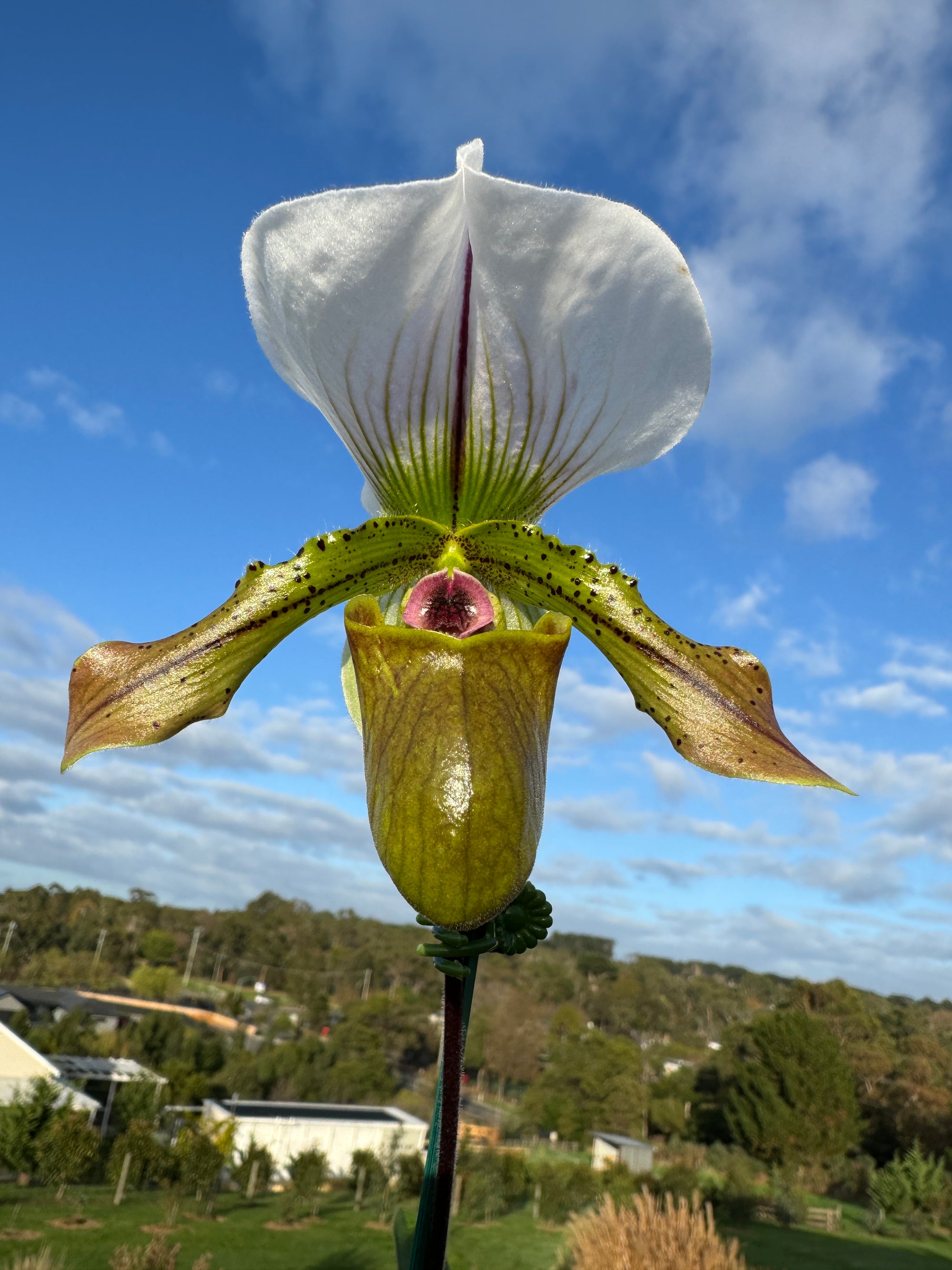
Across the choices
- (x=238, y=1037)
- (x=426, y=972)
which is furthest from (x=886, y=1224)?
(x=426, y=972)

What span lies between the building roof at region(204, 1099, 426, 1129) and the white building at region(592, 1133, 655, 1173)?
7.29m

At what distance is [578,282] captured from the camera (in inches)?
28.8

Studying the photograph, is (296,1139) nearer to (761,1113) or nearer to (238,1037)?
(238,1037)

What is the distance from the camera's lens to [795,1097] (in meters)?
33.8

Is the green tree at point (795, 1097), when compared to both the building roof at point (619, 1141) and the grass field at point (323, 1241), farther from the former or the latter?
the building roof at point (619, 1141)

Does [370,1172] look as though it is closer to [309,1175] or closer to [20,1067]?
[309,1175]

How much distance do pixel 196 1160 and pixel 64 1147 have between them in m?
4.78

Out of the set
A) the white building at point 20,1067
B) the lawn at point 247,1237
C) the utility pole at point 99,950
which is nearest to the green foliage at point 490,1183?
the lawn at point 247,1237

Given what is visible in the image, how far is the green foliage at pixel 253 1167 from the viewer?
28828 mm

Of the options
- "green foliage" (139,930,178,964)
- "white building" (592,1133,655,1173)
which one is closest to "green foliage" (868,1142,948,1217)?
"white building" (592,1133,655,1173)

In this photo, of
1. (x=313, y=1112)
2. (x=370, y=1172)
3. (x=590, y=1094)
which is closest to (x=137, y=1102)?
(x=313, y=1112)

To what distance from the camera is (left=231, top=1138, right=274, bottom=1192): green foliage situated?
28.8 meters

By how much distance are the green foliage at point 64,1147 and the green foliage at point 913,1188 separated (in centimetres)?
2772

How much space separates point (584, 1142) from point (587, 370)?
44.3m
